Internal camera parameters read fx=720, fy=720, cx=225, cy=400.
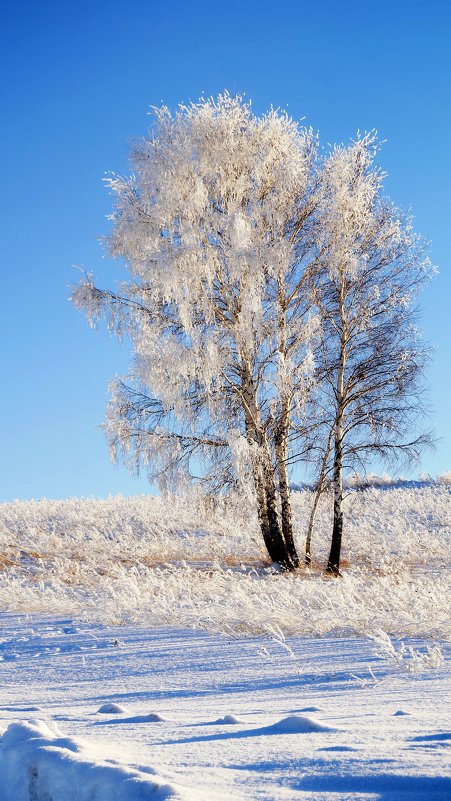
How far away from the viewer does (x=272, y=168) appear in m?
14.4

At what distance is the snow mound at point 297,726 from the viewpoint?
8.33ft

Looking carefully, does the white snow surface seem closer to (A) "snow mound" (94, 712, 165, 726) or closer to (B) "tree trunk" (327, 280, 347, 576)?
(A) "snow mound" (94, 712, 165, 726)

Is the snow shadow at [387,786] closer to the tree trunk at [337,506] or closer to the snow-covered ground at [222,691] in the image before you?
the snow-covered ground at [222,691]

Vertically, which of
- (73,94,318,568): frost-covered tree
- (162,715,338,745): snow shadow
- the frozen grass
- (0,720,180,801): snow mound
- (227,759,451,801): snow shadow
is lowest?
(162,715,338,745): snow shadow

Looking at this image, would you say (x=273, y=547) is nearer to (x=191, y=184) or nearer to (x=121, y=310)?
(x=121, y=310)

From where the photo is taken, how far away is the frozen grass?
7262 millimetres

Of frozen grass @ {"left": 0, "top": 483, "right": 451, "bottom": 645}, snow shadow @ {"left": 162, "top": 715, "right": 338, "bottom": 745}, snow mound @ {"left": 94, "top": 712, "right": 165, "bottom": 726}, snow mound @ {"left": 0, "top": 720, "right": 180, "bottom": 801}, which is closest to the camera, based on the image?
snow mound @ {"left": 0, "top": 720, "right": 180, "bottom": 801}

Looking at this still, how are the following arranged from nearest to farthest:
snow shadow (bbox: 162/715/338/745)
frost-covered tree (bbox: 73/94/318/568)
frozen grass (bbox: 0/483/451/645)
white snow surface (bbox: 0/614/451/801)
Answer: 1. white snow surface (bbox: 0/614/451/801)
2. snow shadow (bbox: 162/715/338/745)
3. frozen grass (bbox: 0/483/451/645)
4. frost-covered tree (bbox: 73/94/318/568)

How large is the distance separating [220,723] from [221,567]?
41.9ft

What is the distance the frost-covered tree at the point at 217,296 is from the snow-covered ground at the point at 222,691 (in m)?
1.65

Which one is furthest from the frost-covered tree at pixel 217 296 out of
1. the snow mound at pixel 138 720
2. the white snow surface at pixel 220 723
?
the snow mound at pixel 138 720

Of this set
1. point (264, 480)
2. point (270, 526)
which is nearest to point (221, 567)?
point (270, 526)

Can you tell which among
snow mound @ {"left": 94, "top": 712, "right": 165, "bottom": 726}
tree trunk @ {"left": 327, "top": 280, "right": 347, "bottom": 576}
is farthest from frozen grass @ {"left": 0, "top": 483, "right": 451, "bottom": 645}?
snow mound @ {"left": 94, "top": 712, "right": 165, "bottom": 726}

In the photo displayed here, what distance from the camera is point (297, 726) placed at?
8.43ft
